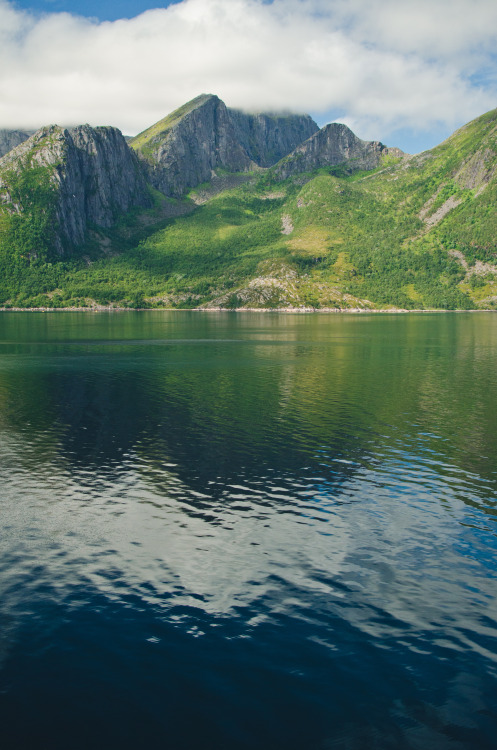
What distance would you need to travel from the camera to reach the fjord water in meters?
17.3

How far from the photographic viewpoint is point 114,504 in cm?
3500

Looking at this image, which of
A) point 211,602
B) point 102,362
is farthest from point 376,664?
point 102,362

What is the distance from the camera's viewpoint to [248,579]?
25.4 m

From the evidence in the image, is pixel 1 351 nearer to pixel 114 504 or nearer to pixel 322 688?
pixel 114 504

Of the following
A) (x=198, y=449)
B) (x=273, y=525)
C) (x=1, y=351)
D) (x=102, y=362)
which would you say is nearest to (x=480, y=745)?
(x=273, y=525)

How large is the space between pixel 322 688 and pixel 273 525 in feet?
43.9

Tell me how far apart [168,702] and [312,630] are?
21.6 feet

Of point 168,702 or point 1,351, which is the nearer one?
point 168,702

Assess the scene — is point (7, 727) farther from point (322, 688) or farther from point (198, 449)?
point (198, 449)

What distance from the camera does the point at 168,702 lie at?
58.2ft

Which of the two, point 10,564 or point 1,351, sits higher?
point 1,351

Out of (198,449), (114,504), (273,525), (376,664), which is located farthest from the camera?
(198,449)

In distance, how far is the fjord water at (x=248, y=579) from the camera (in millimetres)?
17266

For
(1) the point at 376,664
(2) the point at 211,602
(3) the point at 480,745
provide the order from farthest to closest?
(2) the point at 211,602, (1) the point at 376,664, (3) the point at 480,745
